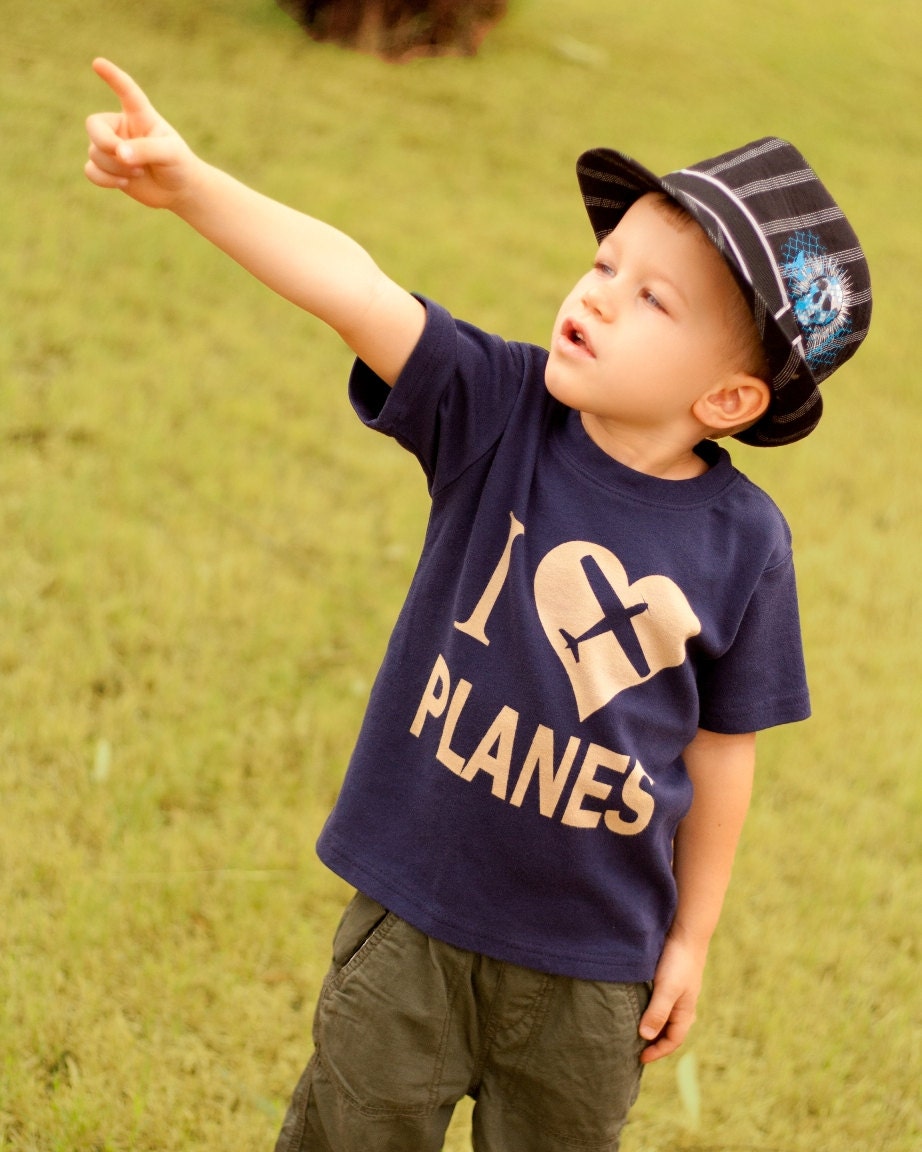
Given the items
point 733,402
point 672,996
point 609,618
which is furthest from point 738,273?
point 672,996

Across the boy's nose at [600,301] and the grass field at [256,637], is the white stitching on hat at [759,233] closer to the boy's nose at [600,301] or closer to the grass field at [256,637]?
the boy's nose at [600,301]

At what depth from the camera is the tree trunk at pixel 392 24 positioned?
23.7 ft

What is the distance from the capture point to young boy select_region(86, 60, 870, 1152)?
1345 mm

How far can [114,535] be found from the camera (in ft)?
10.8

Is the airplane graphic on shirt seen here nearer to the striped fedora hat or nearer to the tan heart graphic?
the tan heart graphic

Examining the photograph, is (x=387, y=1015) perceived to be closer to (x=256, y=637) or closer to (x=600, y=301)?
(x=600, y=301)

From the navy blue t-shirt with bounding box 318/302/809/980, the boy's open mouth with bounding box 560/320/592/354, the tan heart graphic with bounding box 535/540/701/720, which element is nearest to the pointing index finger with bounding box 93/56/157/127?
the navy blue t-shirt with bounding box 318/302/809/980

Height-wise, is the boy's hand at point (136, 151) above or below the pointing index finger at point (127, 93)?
below

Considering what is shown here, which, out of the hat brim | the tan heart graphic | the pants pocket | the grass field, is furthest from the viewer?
the grass field

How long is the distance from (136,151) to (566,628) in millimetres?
659

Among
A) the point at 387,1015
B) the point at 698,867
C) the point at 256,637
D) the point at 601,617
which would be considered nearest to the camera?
the point at 601,617

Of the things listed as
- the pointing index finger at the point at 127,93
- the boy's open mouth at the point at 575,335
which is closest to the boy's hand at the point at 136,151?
the pointing index finger at the point at 127,93

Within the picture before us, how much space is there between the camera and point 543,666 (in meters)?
1.41

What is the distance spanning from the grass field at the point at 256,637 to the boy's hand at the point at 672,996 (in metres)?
0.73
